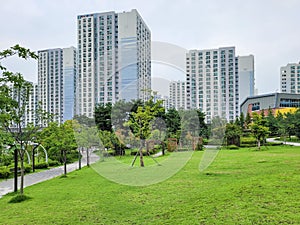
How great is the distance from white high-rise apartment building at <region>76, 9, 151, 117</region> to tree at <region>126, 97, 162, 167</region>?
55.0 inches

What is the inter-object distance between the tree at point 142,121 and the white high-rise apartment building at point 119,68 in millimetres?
1396

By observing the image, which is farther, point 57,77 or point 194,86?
point 57,77

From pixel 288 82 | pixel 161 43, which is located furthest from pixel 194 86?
pixel 288 82

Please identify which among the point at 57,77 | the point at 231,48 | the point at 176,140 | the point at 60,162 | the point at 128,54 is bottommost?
the point at 60,162

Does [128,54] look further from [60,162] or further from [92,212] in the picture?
[60,162]

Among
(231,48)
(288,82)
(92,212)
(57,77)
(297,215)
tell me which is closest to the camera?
(297,215)

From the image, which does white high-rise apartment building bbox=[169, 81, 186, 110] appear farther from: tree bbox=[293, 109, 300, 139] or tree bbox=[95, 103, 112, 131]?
tree bbox=[293, 109, 300, 139]

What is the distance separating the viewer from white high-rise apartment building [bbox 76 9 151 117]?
6.18 m

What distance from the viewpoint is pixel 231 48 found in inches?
344

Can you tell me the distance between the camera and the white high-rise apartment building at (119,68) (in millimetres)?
6180

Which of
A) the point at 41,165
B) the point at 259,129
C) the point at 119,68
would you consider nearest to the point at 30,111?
the point at 119,68

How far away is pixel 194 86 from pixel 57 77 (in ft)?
68.3

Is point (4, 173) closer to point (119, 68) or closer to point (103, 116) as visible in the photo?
point (103, 116)

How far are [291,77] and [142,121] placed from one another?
7527cm
